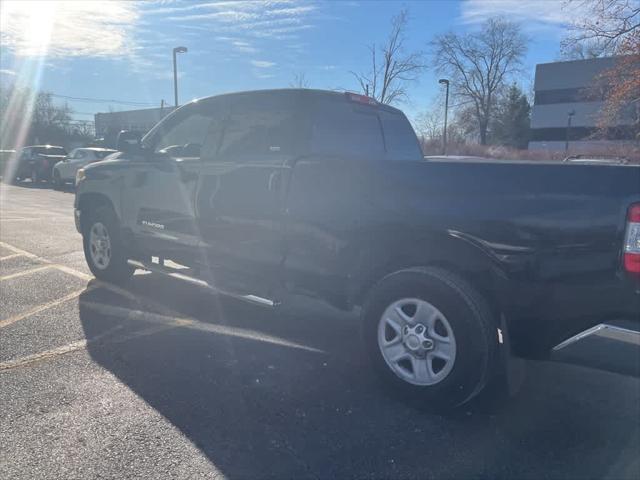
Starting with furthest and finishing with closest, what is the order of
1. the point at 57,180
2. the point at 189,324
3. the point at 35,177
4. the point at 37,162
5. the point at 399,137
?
the point at 35,177 < the point at 37,162 < the point at 57,180 < the point at 399,137 < the point at 189,324

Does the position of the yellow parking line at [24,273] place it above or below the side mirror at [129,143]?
below

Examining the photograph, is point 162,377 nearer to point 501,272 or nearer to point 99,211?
point 501,272

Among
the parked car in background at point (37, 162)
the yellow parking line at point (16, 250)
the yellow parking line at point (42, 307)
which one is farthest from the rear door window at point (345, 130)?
the parked car in background at point (37, 162)

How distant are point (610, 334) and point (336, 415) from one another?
1.60m

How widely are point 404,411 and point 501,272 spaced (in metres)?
1.06

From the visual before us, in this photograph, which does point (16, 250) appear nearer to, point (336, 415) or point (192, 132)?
point (192, 132)

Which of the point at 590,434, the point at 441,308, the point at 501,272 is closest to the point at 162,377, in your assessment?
the point at 441,308

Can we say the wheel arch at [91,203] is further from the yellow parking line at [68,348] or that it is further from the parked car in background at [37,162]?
the parked car in background at [37,162]

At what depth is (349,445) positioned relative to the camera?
9.61ft

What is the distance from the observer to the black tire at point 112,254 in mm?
5855

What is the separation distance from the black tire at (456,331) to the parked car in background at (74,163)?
19.3 m

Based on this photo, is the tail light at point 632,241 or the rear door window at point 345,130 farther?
the rear door window at point 345,130

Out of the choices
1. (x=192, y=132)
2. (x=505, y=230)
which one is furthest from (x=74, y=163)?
(x=505, y=230)

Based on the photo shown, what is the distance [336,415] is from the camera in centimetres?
325
